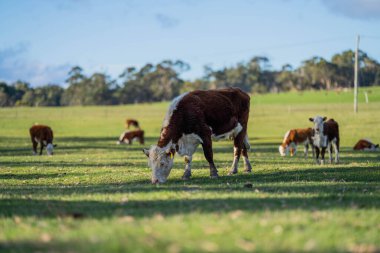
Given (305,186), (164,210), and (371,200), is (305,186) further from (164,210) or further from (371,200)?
(164,210)

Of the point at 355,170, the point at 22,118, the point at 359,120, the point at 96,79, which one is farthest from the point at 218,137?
the point at 96,79

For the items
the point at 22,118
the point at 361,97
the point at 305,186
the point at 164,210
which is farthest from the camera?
the point at 361,97

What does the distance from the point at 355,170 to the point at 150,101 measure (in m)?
136

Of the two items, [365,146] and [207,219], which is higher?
[207,219]

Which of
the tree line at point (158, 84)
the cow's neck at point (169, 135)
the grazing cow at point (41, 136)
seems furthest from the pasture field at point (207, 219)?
the tree line at point (158, 84)

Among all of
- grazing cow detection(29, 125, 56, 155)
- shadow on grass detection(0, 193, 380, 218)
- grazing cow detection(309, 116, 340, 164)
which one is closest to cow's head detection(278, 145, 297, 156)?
grazing cow detection(309, 116, 340, 164)

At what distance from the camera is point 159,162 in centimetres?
Answer: 1513

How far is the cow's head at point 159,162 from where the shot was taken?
15.1 meters

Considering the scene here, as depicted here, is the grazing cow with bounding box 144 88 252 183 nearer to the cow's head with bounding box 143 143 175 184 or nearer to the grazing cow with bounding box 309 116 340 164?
the cow's head with bounding box 143 143 175 184

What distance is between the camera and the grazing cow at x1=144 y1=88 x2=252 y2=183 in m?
15.3

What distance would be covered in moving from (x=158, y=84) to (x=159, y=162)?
138m

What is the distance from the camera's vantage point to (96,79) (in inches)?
5886

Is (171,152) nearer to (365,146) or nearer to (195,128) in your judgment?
(195,128)

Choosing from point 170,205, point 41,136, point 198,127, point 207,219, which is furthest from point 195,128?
point 41,136
